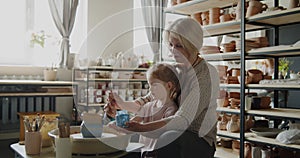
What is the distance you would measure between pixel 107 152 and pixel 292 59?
1.83 metres

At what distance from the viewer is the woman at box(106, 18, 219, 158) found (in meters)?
1.18

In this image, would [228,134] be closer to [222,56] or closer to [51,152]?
[222,56]

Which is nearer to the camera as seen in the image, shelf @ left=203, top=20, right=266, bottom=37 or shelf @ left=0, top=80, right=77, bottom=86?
shelf @ left=203, top=20, right=266, bottom=37

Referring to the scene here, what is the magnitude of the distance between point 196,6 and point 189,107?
1770 millimetres

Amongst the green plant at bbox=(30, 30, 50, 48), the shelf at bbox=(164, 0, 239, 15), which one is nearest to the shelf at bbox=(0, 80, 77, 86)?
the green plant at bbox=(30, 30, 50, 48)

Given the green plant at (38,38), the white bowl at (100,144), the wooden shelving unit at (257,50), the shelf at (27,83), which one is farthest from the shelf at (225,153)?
the green plant at (38,38)

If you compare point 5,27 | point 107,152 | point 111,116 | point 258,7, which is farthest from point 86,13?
point 107,152

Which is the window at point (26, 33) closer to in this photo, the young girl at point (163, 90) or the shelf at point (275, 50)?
the shelf at point (275, 50)

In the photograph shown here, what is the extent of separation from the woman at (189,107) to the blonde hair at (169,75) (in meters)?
0.03

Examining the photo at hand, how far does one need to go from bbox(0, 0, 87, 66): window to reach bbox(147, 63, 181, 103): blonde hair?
2901 millimetres

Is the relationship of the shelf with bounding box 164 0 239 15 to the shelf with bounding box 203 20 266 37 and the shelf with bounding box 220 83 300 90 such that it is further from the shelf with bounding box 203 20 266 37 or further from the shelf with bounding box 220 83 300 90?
the shelf with bounding box 220 83 300 90

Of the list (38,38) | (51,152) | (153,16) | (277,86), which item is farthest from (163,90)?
(153,16)

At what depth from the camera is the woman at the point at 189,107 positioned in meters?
1.18

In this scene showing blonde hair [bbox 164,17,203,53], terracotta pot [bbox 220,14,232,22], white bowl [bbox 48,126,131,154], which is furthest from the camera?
terracotta pot [bbox 220,14,232,22]
